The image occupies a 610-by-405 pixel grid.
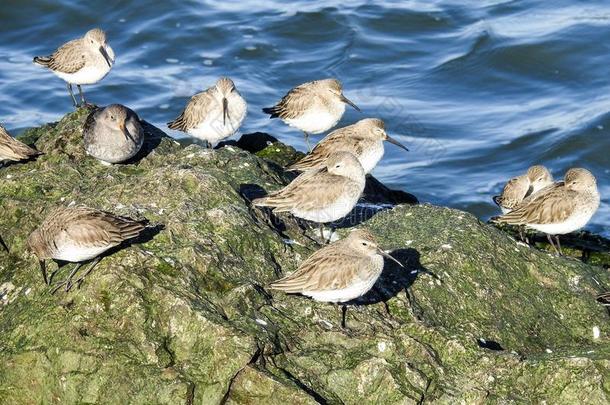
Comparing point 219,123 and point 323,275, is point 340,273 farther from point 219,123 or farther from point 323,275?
point 219,123

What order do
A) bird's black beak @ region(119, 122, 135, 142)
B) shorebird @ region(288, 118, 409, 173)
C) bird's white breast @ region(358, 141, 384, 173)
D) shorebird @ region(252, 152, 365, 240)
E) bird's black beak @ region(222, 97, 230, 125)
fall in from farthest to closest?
1. bird's black beak @ region(222, 97, 230, 125)
2. bird's white breast @ region(358, 141, 384, 173)
3. shorebird @ region(288, 118, 409, 173)
4. bird's black beak @ region(119, 122, 135, 142)
5. shorebird @ region(252, 152, 365, 240)

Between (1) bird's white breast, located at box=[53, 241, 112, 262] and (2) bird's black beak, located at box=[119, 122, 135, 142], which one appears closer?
(1) bird's white breast, located at box=[53, 241, 112, 262]

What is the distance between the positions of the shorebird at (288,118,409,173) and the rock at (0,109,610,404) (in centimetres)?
204

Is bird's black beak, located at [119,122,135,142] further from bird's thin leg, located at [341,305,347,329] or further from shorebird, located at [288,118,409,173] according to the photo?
→ bird's thin leg, located at [341,305,347,329]

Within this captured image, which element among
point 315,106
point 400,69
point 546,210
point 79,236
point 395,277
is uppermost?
point 79,236

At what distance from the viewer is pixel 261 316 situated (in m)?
8.08

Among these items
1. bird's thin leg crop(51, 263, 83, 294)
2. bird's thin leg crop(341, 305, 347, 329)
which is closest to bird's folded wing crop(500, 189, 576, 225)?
bird's thin leg crop(341, 305, 347, 329)

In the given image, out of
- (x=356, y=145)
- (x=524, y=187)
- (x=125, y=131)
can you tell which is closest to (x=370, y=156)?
(x=356, y=145)

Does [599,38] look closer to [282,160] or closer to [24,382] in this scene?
[282,160]

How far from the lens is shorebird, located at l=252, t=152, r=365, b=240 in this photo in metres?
9.91

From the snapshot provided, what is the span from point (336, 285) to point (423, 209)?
2.59m

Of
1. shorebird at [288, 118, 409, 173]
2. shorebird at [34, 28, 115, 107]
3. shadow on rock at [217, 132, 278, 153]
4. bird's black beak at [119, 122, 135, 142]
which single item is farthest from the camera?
shorebird at [34, 28, 115, 107]

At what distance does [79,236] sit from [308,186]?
2.67 metres

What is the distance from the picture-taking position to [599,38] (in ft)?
88.3
